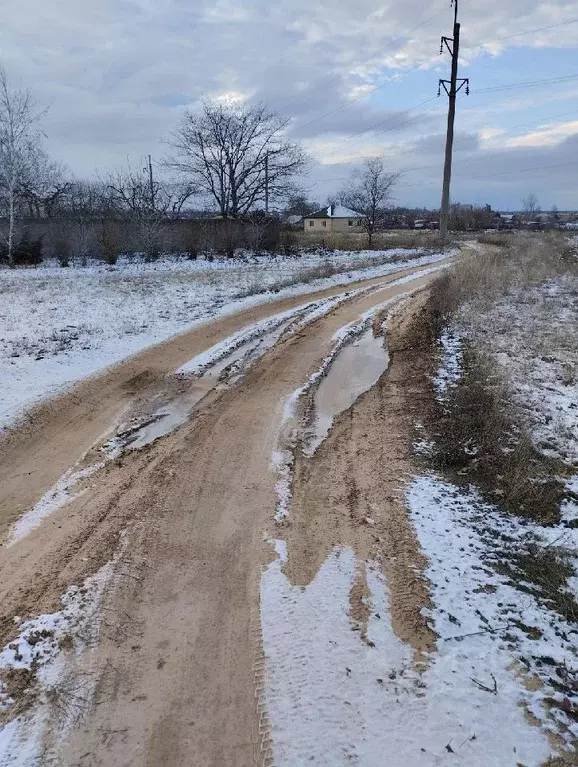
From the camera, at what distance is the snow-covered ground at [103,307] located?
8.15 metres

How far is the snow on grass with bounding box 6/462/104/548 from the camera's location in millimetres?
4113

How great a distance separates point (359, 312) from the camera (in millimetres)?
12852

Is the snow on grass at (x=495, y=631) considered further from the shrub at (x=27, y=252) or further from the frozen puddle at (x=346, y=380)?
the shrub at (x=27, y=252)

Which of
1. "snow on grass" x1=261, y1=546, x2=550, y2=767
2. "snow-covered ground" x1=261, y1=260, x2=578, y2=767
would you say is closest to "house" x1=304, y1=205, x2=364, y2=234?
"snow-covered ground" x1=261, y1=260, x2=578, y2=767

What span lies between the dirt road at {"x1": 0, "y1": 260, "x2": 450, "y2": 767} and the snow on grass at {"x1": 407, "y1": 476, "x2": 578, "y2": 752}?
0.22 m

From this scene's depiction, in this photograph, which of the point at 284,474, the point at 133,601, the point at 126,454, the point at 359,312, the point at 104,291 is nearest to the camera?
the point at 133,601

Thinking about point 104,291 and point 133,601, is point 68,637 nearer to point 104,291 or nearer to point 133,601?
point 133,601

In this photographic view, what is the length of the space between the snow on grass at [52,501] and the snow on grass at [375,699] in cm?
209

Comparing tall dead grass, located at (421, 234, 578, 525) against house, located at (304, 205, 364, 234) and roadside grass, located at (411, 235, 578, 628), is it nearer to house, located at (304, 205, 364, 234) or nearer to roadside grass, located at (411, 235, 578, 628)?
roadside grass, located at (411, 235, 578, 628)

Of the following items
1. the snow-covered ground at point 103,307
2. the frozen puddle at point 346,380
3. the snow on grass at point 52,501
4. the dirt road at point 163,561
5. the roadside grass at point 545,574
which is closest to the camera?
the dirt road at point 163,561

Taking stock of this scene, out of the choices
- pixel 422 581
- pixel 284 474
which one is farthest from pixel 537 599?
pixel 284 474

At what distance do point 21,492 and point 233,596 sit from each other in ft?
8.05

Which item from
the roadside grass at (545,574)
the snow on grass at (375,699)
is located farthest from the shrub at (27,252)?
the roadside grass at (545,574)

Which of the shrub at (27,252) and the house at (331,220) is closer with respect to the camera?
the shrub at (27,252)
